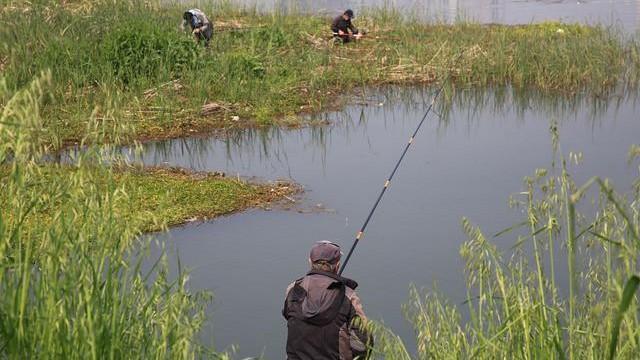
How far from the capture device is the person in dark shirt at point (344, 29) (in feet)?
72.5

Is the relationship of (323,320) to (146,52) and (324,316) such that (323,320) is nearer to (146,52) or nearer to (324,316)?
(324,316)

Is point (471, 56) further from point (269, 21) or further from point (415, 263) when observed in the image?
point (415, 263)

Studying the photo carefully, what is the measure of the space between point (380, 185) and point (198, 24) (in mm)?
8055

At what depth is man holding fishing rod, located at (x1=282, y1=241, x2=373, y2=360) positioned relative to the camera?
5879 mm

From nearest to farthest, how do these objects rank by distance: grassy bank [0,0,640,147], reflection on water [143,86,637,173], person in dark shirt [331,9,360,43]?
reflection on water [143,86,637,173] < grassy bank [0,0,640,147] < person in dark shirt [331,9,360,43]

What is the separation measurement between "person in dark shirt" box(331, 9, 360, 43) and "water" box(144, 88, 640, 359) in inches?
133

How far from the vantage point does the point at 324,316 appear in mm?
5867

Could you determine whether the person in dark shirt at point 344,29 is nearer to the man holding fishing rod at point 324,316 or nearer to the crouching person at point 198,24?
the crouching person at point 198,24

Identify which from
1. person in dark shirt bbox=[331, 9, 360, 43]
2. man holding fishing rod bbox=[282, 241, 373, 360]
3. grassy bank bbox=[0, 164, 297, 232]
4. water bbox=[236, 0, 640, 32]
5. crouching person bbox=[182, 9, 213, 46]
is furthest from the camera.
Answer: water bbox=[236, 0, 640, 32]

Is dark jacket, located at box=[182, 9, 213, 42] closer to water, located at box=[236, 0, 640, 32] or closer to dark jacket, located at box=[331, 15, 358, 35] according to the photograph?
dark jacket, located at box=[331, 15, 358, 35]

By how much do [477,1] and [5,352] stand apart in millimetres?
34725

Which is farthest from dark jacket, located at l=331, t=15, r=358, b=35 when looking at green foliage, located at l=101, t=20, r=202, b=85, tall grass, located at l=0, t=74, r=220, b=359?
tall grass, located at l=0, t=74, r=220, b=359

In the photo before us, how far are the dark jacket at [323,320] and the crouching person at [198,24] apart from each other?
534 inches

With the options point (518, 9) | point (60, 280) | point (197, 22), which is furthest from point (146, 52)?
point (518, 9)
